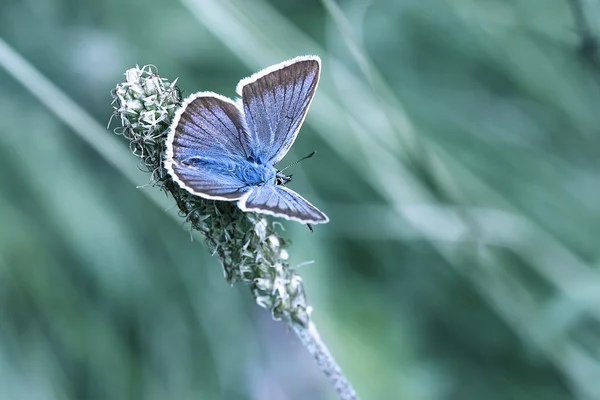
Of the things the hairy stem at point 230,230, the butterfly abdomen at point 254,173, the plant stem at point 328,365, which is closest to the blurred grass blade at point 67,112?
the butterfly abdomen at point 254,173

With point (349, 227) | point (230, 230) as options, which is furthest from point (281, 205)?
point (349, 227)

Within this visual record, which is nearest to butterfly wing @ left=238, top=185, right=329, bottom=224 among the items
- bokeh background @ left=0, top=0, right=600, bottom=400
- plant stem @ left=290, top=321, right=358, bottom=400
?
plant stem @ left=290, top=321, right=358, bottom=400

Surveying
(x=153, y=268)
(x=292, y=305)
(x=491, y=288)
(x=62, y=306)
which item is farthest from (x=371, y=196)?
(x=292, y=305)

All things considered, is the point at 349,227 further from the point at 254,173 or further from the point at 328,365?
the point at 328,365

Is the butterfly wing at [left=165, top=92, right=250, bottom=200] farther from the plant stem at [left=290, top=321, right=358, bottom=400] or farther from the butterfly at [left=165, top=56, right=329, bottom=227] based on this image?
the plant stem at [left=290, top=321, right=358, bottom=400]

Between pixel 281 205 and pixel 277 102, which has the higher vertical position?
pixel 277 102

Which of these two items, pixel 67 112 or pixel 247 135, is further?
pixel 67 112

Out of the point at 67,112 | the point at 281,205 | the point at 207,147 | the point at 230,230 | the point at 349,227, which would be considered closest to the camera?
the point at 281,205
